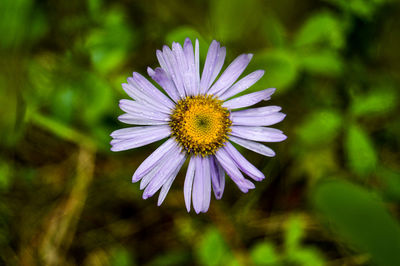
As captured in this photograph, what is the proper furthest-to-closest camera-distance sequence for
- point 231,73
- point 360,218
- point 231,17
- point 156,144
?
point 231,17
point 156,144
point 360,218
point 231,73

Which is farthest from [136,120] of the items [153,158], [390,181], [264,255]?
[390,181]

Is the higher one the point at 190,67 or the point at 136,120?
the point at 190,67

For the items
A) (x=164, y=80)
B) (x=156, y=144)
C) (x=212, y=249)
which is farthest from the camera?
(x=212, y=249)

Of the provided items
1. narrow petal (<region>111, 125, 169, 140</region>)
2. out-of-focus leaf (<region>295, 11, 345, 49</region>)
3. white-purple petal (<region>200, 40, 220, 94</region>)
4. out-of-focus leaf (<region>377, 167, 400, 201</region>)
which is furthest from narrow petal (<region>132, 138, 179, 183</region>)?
out-of-focus leaf (<region>377, 167, 400, 201</region>)

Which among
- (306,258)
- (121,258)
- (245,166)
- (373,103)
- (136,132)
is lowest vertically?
(121,258)

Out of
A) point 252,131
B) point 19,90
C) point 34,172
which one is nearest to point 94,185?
point 34,172

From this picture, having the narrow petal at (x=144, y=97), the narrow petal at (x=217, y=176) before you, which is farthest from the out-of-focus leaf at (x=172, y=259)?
the narrow petal at (x=144, y=97)

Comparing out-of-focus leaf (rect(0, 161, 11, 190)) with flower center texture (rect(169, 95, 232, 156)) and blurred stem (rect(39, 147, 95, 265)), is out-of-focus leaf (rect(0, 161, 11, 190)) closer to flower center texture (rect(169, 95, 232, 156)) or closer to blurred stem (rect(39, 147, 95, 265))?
blurred stem (rect(39, 147, 95, 265))

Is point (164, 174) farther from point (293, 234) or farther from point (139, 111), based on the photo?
point (293, 234)
